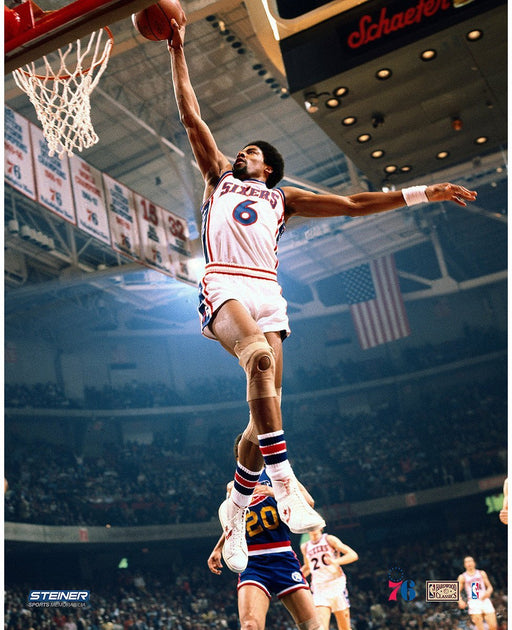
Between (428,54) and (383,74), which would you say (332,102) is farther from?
(428,54)

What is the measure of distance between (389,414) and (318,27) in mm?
21463

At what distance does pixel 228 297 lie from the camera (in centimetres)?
394

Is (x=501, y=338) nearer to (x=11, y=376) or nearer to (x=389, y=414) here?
(x=389, y=414)

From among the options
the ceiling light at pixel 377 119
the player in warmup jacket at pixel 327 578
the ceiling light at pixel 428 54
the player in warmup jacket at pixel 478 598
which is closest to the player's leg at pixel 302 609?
the player in warmup jacket at pixel 327 578

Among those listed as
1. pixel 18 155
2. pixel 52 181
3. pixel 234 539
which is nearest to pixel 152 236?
pixel 52 181

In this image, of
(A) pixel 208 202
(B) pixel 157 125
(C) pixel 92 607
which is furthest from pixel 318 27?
(C) pixel 92 607

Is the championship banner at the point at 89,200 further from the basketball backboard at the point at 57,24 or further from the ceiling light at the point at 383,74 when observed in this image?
the basketball backboard at the point at 57,24

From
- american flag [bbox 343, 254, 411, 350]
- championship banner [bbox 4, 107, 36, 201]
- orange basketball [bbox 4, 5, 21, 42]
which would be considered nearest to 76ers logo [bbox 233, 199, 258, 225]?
orange basketball [bbox 4, 5, 21, 42]

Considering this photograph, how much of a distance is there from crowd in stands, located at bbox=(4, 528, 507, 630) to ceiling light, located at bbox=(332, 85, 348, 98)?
11.5 metres

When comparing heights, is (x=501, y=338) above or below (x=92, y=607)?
above

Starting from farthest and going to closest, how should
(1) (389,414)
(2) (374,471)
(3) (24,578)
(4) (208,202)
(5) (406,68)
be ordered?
(1) (389,414) → (2) (374,471) → (3) (24,578) → (5) (406,68) → (4) (208,202)

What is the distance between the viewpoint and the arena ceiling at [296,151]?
27.7 feet

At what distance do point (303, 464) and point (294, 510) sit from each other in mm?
22583

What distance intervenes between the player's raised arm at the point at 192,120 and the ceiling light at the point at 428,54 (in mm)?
4229
